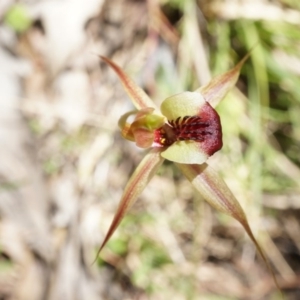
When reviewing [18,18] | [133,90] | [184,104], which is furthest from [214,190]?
[18,18]

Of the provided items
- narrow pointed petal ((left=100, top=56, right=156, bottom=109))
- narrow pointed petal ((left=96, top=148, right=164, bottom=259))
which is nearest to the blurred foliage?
narrow pointed petal ((left=100, top=56, right=156, bottom=109))

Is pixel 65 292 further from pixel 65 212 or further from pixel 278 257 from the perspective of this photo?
pixel 278 257

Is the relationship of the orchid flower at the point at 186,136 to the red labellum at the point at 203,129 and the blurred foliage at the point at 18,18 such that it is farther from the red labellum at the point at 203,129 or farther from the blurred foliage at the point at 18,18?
the blurred foliage at the point at 18,18

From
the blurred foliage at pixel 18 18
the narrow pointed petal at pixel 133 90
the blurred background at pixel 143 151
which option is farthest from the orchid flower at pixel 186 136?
the blurred foliage at pixel 18 18

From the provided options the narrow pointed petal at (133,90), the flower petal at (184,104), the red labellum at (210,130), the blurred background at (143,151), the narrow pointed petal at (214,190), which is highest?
the narrow pointed petal at (133,90)

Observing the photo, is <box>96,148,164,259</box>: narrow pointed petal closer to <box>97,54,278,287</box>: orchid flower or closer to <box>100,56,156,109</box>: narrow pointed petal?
<box>97,54,278,287</box>: orchid flower

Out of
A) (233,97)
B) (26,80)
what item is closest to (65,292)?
(26,80)
